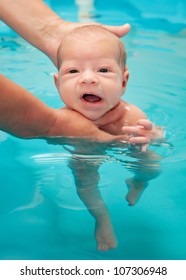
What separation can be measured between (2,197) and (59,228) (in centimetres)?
26

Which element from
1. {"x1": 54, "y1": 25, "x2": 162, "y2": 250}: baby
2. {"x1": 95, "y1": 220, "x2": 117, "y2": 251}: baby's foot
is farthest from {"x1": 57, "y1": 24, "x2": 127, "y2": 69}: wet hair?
{"x1": 95, "y1": 220, "x2": 117, "y2": 251}: baby's foot

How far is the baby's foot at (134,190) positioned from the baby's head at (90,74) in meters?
0.27

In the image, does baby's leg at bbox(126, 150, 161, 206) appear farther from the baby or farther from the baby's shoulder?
the baby's shoulder

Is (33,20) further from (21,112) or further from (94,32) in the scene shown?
A: (21,112)

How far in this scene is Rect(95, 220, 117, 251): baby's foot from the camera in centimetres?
132

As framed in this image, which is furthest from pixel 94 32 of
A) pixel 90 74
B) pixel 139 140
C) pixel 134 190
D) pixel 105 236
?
pixel 105 236

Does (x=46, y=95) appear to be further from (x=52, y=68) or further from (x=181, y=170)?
(x=181, y=170)

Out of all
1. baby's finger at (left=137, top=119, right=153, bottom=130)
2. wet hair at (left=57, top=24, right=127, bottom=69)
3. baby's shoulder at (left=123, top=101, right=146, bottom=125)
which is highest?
wet hair at (left=57, top=24, right=127, bottom=69)

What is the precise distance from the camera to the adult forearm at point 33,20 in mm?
2084

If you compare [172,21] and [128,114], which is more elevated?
[172,21]

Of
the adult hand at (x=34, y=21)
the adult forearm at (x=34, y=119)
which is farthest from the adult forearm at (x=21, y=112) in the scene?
the adult hand at (x=34, y=21)

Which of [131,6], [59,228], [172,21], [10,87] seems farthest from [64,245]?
[131,6]

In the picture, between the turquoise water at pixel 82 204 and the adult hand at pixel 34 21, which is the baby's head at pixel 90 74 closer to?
the turquoise water at pixel 82 204

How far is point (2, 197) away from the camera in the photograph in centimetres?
155
